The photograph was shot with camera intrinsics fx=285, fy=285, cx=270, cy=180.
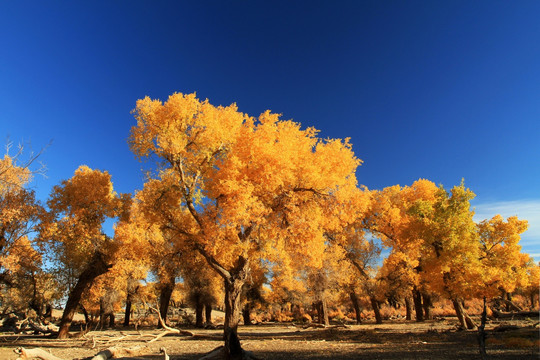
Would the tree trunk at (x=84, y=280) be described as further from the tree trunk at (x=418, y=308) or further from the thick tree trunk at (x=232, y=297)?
the tree trunk at (x=418, y=308)

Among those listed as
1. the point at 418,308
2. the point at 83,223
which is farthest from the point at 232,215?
the point at 418,308

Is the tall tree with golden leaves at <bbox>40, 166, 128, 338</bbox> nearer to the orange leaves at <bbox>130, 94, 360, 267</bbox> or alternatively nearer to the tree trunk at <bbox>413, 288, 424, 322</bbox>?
the orange leaves at <bbox>130, 94, 360, 267</bbox>

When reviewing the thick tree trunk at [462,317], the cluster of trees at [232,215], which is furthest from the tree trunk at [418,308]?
the thick tree trunk at [462,317]

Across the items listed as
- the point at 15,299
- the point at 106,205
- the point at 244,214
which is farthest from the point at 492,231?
the point at 15,299

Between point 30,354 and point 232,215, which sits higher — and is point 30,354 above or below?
below

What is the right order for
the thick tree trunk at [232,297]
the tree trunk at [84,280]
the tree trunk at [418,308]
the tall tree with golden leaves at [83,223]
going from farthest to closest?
the tree trunk at [418,308]
the tree trunk at [84,280]
the tall tree with golden leaves at [83,223]
the thick tree trunk at [232,297]

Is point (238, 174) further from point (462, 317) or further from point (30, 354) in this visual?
point (462, 317)

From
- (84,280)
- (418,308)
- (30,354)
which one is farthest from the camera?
(418,308)

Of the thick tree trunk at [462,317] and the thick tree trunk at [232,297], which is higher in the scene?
the thick tree trunk at [232,297]

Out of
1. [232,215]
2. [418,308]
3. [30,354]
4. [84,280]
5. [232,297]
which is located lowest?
[418,308]

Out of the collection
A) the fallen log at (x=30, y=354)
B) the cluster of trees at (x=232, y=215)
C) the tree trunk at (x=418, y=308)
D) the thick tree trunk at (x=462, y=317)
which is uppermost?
the cluster of trees at (x=232, y=215)

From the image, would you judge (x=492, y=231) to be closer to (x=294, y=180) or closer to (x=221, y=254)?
(x=294, y=180)

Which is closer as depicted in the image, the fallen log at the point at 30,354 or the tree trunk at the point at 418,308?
the fallen log at the point at 30,354

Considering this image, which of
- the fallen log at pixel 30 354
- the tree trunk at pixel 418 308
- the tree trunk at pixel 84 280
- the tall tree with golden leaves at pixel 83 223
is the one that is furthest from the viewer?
the tree trunk at pixel 418 308
